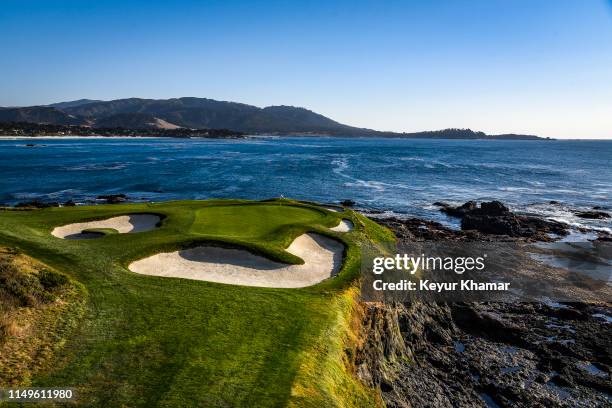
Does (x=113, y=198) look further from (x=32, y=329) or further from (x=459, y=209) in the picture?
(x=32, y=329)

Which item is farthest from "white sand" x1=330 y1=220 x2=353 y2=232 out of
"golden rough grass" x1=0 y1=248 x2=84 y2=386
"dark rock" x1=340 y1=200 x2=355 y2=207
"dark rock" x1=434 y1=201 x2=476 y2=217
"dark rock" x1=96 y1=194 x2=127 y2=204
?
"dark rock" x1=96 y1=194 x2=127 y2=204

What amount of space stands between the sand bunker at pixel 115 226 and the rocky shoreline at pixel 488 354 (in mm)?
16806

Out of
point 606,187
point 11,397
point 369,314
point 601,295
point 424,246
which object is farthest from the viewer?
point 606,187

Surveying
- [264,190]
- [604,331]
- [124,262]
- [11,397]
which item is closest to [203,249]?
[124,262]

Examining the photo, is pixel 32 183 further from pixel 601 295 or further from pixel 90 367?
pixel 601 295

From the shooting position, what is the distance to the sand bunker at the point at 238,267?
19672mm

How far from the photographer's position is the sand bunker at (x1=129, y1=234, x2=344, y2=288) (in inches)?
774

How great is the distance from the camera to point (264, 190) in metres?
72.1

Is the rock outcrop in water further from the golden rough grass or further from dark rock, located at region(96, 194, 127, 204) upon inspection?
dark rock, located at region(96, 194, 127, 204)

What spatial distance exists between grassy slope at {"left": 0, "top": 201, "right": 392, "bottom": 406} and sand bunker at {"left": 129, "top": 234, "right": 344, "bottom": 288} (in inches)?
24.1

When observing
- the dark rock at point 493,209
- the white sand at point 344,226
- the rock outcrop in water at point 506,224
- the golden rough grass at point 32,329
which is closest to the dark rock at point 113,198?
the white sand at point 344,226

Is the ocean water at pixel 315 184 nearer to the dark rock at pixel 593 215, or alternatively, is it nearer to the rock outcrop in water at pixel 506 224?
the dark rock at pixel 593 215

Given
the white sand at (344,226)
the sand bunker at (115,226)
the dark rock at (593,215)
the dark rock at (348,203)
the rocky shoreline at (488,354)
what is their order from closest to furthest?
the rocky shoreline at (488,354) → the sand bunker at (115,226) → the white sand at (344,226) → the dark rock at (593,215) → the dark rock at (348,203)

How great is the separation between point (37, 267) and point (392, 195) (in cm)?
5913
